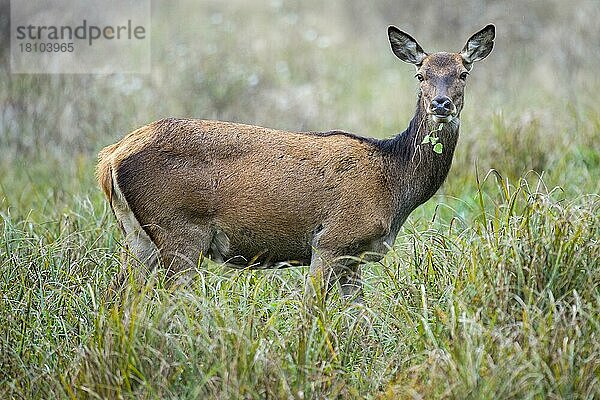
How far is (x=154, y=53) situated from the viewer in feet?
42.2

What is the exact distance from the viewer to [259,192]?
6000mm

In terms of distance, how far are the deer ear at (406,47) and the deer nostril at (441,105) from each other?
0.59 metres

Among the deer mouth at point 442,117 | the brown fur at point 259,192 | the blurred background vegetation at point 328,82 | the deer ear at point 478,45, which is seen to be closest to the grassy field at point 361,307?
the blurred background vegetation at point 328,82

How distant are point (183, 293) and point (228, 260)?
733mm

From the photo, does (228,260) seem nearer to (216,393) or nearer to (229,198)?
(229,198)

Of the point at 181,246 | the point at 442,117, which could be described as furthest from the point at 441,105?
the point at 181,246

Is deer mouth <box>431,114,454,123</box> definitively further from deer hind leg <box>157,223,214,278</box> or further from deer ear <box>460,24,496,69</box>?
deer hind leg <box>157,223,214,278</box>

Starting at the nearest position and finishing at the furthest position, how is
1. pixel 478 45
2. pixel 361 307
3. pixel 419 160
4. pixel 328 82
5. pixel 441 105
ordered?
1. pixel 361 307
2. pixel 441 105
3. pixel 419 160
4. pixel 478 45
5. pixel 328 82

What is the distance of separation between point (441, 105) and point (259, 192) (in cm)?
118

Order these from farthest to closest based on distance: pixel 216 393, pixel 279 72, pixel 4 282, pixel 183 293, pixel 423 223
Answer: pixel 279 72
pixel 423 223
pixel 4 282
pixel 183 293
pixel 216 393

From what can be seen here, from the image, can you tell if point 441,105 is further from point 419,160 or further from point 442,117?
point 419,160

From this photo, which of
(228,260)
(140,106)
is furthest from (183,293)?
(140,106)

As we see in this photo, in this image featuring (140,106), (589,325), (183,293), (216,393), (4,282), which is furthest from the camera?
(140,106)

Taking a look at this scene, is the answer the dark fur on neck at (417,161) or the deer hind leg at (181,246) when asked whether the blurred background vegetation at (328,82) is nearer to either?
the dark fur on neck at (417,161)
